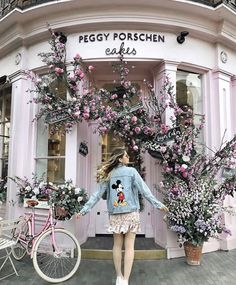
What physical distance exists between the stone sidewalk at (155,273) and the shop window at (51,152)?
1.48 metres

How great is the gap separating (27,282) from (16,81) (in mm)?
3634

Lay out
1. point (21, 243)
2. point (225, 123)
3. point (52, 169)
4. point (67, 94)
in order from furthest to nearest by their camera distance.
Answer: point (225, 123) → point (52, 169) → point (67, 94) → point (21, 243)

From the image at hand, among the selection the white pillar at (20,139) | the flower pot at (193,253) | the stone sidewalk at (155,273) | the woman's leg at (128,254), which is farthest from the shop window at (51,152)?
the flower pot at (193,253)

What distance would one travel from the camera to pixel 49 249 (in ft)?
14.8

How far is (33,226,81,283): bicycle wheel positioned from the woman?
64cm

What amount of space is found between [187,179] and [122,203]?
5.03 feet

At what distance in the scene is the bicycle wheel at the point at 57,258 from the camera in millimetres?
3525

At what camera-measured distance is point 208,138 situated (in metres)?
5.20

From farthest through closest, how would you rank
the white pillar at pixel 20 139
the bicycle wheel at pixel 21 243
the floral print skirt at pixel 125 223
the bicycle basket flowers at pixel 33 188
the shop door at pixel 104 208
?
1. the shop door at pixel 104 208
2. the white pillar at pixel 20 139
3. the bicycle basket flowers at pixel 33 188
4. the bicycle wheel at pixel 21 243
5. the floral print skirt at pixel 125 223

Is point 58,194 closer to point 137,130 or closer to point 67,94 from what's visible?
point 137,130

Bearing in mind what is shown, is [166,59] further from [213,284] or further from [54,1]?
[213,284]

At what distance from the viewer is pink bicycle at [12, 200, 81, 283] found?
11.8ft

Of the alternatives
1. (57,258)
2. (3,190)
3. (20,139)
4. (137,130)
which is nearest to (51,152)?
(20,139)

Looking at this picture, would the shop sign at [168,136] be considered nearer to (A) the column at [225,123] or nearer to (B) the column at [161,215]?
(B) the column at [161,215]
